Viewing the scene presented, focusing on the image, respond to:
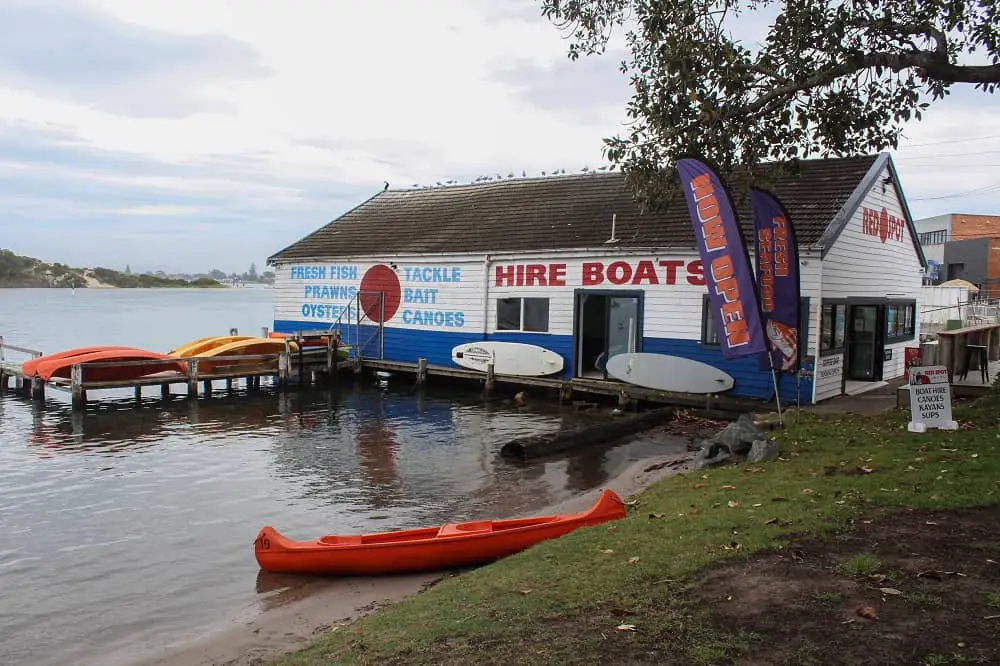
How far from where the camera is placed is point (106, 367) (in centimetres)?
2189

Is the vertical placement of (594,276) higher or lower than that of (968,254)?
lower

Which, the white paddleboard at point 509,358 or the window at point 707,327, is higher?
the window at point 707,327

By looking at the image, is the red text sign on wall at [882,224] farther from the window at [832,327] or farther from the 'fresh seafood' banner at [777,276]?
the 'fresh seafood' banner at [777,276]

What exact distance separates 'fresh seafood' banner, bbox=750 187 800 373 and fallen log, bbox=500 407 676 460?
3.53 m

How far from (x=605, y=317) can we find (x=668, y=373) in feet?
9.37

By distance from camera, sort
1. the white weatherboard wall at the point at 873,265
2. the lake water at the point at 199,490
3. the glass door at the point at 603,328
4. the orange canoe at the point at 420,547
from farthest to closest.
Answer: the glass door at the point at 603,328 → the white weatherboard wall at the point at 873,265 → the orange canoe at the point at 420,547 → the lake water at the point at 199,490

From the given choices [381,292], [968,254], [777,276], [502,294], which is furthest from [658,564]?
[968,254]

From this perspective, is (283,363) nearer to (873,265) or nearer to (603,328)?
(603,328)

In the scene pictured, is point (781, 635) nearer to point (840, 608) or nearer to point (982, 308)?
point (840, 608)

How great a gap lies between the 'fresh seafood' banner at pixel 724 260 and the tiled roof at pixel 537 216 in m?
2.43

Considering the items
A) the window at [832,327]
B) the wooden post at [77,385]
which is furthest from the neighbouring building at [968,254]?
the wooden post at [77,385]

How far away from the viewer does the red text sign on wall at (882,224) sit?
1945cm

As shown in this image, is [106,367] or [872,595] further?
[106,367]

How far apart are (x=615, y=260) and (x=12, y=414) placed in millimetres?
16638
